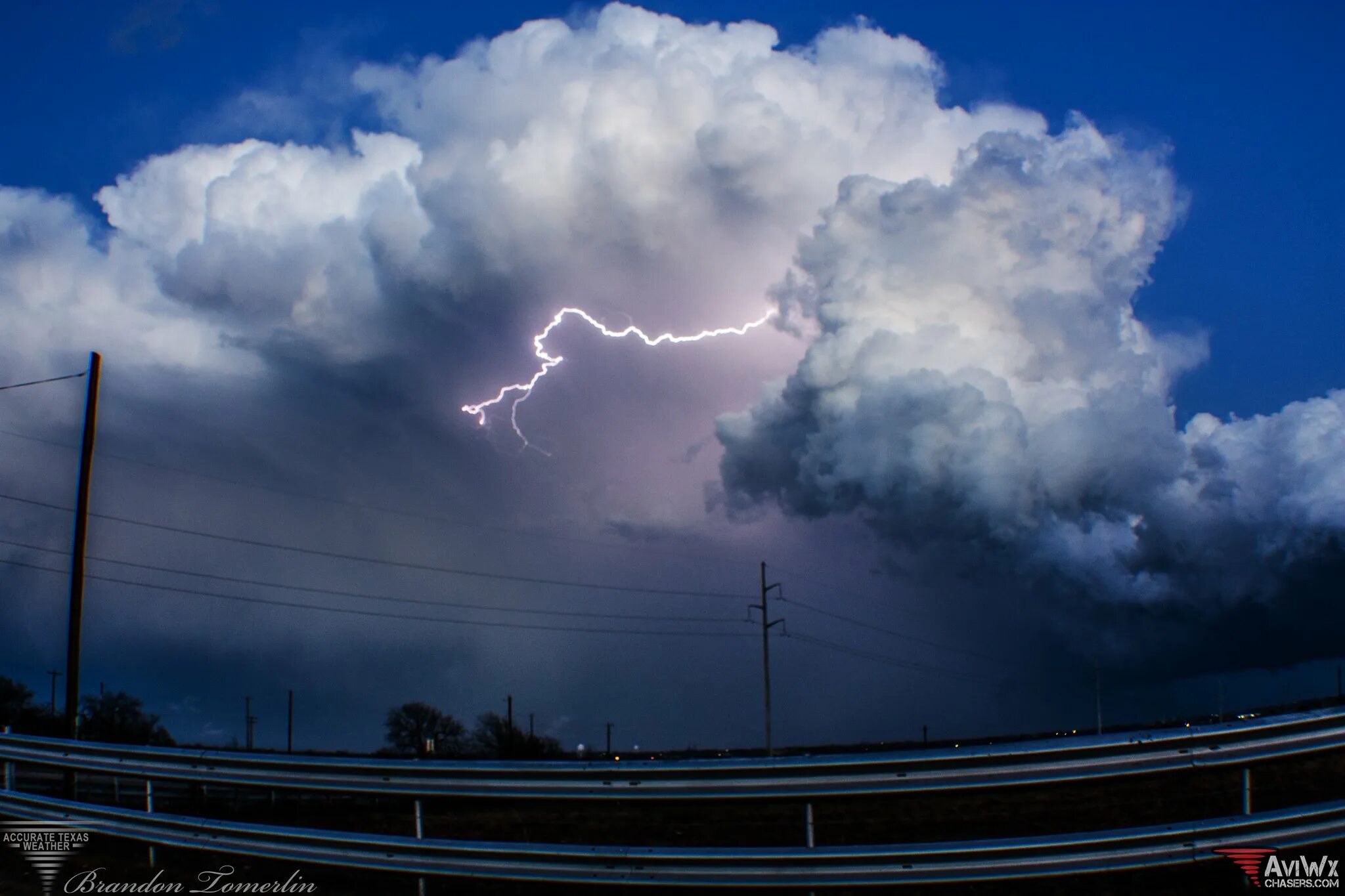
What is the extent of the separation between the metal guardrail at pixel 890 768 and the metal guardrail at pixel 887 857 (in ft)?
1.34

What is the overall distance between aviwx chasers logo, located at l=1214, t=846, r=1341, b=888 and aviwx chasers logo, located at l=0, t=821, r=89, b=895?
1032cm

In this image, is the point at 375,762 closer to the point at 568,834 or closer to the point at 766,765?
the point at 568,834

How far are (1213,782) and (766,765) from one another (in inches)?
282

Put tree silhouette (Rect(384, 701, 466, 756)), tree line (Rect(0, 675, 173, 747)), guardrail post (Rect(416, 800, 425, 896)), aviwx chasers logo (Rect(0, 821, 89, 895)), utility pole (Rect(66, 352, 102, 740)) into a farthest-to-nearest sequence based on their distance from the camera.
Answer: tree silhouette (Rect(384, 701, 466, 756)), tree line (Rect(0, 675, 173, 747)), utility pole (Rect(66, 352, 102, 740)), aviwx chasers logo (Rect(0, 821, 89, 895)), guardrail post (Rect(416, 800, 425, 896))

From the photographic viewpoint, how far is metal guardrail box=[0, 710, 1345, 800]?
24.7 feet

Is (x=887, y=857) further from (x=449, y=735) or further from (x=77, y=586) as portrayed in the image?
(x=449, y=735)

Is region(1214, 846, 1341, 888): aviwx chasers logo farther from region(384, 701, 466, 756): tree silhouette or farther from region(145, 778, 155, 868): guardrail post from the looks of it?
region(384, 701, 466, 756): tree silhouette

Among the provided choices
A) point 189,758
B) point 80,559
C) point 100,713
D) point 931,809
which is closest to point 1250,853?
point 931,809

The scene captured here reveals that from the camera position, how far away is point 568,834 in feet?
35.7

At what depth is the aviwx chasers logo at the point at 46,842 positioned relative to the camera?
10383 mm

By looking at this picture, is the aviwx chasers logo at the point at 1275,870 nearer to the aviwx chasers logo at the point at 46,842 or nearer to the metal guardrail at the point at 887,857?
the metal guardrail at the point at 887,857

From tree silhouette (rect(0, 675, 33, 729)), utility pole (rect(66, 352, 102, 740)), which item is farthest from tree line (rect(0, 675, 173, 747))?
utility pole (rect(66, 352, 102, 740))

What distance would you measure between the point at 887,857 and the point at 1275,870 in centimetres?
279

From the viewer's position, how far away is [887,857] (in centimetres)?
748
